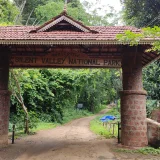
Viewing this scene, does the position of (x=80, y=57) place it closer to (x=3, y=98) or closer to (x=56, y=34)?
(x=56, y=34)

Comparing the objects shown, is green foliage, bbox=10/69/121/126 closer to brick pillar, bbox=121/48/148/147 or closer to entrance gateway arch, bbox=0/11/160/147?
entrance gateway arch, bbox=0/11/160/147

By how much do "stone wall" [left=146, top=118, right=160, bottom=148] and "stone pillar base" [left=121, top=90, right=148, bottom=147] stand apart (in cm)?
21

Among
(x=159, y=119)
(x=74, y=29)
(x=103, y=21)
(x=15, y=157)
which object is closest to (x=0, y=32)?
(x=74, y=29)

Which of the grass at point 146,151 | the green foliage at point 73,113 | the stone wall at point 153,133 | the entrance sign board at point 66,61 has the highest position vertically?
the entrance sign board at point 66,61

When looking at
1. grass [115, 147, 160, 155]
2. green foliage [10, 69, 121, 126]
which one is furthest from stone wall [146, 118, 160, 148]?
green foliage [10, 69, 121, 126]

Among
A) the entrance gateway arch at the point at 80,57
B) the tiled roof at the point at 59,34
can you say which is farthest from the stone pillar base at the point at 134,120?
the tiled roof at the point at 59,34

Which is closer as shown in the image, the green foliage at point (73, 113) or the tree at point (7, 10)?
the tree at point (7, 10)

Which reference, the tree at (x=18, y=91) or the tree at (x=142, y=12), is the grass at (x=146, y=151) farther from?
the tree at (x=142, y=12)

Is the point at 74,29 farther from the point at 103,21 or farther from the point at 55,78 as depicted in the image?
the point at 103,21

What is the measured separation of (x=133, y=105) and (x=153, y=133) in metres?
1.31

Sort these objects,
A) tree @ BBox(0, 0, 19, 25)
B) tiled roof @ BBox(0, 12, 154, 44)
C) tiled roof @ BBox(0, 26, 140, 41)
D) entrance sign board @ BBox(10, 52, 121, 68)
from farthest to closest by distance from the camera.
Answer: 1. tree @ BBox(0, 0, 19, 25)
2. entrance sign board @ BBox(10, 52, 121, 68)
3. tiled roof @ BBox(0, 26, 140, 41)
4. tiled roof @ BBox(0, 12, 154, 44)

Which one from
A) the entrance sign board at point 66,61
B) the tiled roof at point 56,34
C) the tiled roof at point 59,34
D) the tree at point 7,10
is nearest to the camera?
the tiled roof at point 59,34

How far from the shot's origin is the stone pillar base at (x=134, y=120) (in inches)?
377

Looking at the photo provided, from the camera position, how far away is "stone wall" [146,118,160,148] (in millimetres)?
9288
